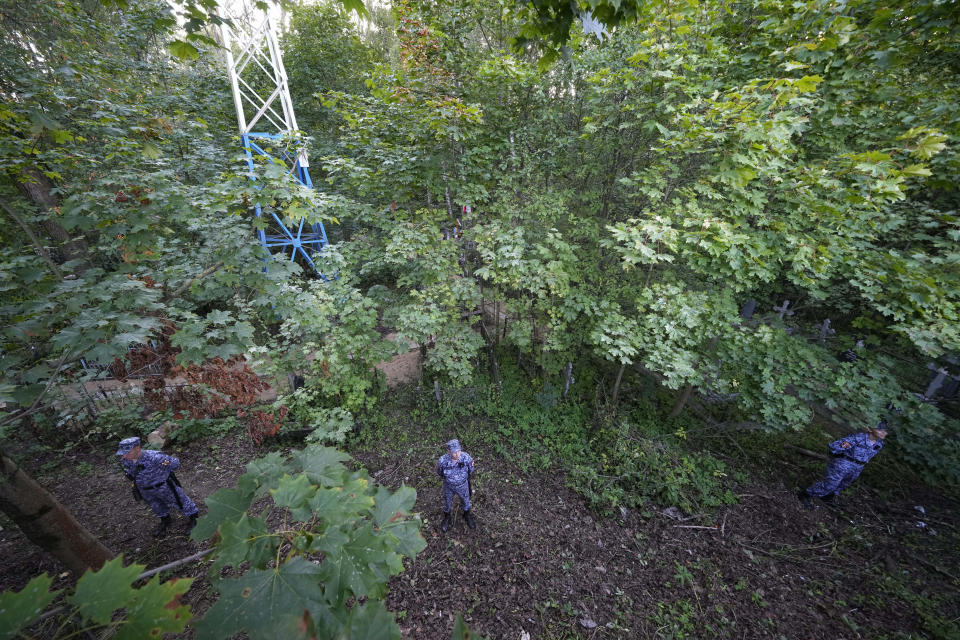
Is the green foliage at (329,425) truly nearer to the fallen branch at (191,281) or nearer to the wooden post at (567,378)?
the fallen branch at (191,281)

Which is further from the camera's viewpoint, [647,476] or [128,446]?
[647,476]

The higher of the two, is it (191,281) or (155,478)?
(191,281)

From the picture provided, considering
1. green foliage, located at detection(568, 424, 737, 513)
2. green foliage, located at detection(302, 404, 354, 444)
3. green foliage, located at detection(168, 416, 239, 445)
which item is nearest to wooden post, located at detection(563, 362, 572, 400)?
green foliage, located at detection(568, 424, 737, 513)

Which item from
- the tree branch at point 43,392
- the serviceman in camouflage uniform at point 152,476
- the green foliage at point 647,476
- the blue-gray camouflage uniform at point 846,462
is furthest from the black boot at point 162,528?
the blue-gray camouflage uniform at point 846,462

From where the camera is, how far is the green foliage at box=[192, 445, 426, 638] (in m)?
1.23

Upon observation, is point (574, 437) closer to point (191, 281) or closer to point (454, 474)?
point (454, 474)

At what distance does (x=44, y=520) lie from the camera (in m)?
2.41

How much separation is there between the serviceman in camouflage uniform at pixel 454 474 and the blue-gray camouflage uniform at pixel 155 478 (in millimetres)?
3512

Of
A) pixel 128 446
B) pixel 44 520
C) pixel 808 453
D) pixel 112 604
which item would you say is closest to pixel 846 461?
pixel 808 453

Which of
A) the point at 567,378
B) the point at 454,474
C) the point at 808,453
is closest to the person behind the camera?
the point at 454,474

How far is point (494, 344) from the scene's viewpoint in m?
7.72

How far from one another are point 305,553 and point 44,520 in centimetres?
250

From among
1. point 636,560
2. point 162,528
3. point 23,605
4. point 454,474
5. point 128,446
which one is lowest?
point 636,560

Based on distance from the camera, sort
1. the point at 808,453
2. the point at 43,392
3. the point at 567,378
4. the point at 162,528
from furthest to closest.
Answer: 1. the point at 567,378
2. the point at 808,453
3. the point at 162,528
4. the point at 43,392
